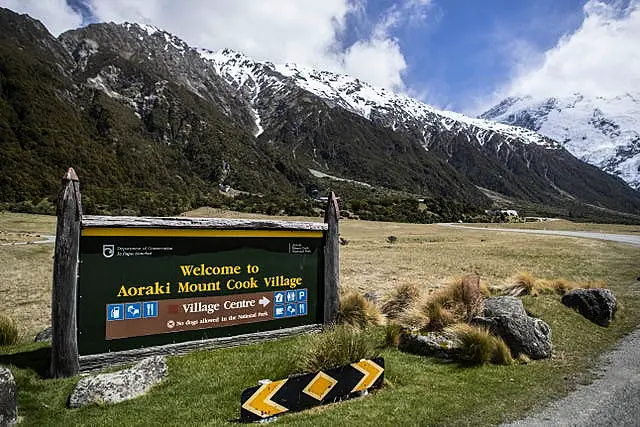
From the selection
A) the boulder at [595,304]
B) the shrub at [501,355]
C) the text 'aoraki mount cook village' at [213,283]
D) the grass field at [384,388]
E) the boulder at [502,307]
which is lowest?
the grass field at [384,388]

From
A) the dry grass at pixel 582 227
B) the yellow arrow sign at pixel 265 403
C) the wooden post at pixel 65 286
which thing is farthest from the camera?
the dry grass at pixel 582 227

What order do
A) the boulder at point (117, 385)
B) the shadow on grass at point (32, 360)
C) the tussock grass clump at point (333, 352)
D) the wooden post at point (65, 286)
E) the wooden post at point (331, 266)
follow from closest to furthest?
the boulder at point (117, 385)
the tussock grass clump at point (333, 352)
the wooden post at point (65, 286)
the shadow on grass at point (32, 360)
the wooden post at point (331, 266)

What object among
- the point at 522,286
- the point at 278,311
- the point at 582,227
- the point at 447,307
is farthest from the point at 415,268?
the point at 582,227

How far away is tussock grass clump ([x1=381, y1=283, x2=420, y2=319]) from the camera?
12.5m

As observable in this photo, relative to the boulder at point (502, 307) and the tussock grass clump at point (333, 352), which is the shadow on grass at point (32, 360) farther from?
the boulder at point (502, 307)

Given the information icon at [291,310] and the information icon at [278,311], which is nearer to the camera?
the information icon at [278,311]

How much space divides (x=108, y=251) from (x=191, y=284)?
1569 millimetres

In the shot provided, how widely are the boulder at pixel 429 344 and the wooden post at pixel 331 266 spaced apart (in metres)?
1.84

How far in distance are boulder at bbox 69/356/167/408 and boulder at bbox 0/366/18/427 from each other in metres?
0.71

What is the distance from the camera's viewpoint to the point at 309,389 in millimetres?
6840

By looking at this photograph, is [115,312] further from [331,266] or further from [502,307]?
[502,307]

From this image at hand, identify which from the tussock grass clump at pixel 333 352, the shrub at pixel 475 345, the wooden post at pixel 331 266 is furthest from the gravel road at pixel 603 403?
the wooden post at pixel 331 266

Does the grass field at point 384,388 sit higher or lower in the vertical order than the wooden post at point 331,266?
lower

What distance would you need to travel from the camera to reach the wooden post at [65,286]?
312 inches
